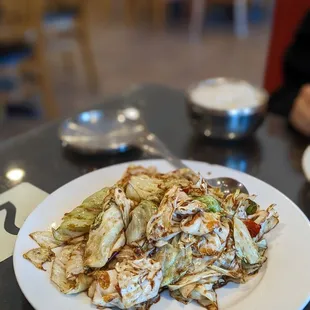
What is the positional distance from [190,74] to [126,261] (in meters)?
2.47

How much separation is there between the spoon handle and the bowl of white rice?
0.10 metres

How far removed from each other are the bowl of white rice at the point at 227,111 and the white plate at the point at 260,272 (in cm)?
20

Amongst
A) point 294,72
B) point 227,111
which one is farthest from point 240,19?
point 227,111

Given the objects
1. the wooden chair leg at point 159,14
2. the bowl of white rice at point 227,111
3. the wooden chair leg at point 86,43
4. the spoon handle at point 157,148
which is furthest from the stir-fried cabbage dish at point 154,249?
the wooden chair leg at point 159,14

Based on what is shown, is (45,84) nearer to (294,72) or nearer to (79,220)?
(294,72)

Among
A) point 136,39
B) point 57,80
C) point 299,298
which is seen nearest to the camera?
point 299,298

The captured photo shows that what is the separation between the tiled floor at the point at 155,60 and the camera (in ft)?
8.90

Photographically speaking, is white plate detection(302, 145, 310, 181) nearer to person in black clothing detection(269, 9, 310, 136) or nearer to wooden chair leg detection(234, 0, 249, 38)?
person in black clothing detection(269, 9, 310, 136)

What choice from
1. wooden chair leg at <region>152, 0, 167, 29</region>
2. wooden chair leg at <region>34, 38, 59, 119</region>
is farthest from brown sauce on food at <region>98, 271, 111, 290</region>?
wooden chair leg at <region>152, 0, 167, 29</region>

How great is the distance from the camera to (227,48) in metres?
3.30

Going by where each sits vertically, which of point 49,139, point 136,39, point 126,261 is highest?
point 126,261

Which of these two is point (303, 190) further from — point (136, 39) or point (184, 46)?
point (136, 39)

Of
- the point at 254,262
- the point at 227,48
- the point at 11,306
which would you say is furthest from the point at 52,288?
the point at 227,48

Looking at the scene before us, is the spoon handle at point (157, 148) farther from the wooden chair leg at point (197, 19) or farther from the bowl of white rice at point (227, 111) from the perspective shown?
the wooden chair leg at point (197, 19)
